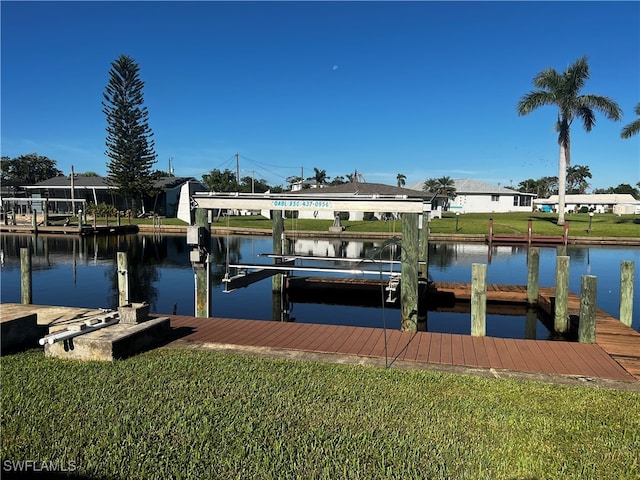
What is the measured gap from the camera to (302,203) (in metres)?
10.2

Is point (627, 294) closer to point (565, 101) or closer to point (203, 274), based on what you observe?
point (203, 274)

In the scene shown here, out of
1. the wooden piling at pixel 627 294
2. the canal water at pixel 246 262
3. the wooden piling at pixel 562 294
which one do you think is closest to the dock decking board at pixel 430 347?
the canal water at pixel 246 262

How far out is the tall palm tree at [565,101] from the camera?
42.1m

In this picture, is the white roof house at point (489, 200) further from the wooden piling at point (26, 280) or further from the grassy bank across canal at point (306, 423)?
the grassy bank across canal at point (306, 423)

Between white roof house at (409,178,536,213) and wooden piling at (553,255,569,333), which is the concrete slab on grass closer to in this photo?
wooden piling at (553,255,569,333)

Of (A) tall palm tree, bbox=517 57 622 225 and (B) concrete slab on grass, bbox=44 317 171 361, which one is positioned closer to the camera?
(B) concrete slab on grass, bbox=44 317 171 361

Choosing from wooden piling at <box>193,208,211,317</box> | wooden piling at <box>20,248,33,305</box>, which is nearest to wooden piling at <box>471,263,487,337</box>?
wooden piling at <box>193,208,211,317</box>

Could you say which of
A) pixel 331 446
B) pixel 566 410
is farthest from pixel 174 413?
pixel 566 410

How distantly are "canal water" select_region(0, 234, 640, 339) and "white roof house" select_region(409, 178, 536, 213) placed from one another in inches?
1544

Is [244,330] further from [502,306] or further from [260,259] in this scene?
[260,259]

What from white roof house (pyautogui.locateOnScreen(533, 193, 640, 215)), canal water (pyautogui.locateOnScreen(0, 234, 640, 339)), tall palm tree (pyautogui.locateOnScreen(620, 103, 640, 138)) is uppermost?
tall palm tree (pyautogui.locateOnScreen(620, 103, 640, 138))

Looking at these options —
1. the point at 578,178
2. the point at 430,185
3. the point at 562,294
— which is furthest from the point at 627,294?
the point at 578,178

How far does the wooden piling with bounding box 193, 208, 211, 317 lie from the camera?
1007 centimetres

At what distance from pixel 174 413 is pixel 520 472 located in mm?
3183
